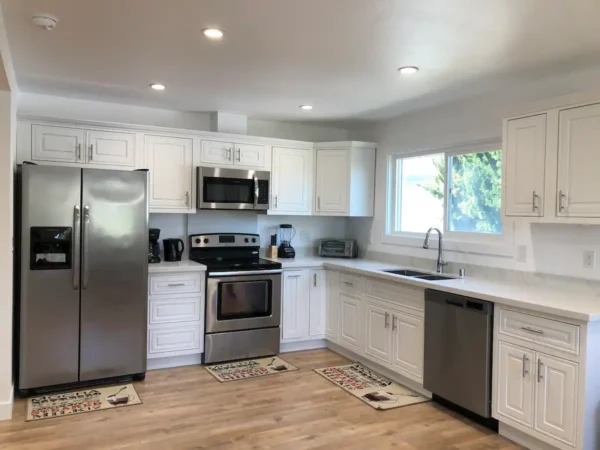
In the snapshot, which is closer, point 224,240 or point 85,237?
point 85,237

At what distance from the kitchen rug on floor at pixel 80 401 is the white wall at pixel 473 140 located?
2754 millimetres

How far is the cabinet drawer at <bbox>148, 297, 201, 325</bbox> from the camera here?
162 inches

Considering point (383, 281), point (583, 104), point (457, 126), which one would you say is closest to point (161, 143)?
point (383, 281)

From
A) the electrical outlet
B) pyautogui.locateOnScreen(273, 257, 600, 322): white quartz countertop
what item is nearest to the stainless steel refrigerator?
pyautogui.locateOnScreen(273, 257, 600, 322): white quartz countertop

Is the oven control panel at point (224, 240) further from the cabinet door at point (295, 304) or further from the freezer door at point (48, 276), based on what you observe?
the freezer door at point (48, 276)

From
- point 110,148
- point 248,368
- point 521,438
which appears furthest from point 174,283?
point 521,438

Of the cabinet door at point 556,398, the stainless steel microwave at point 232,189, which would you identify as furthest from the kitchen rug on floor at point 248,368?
the cabinet door at point 556,398

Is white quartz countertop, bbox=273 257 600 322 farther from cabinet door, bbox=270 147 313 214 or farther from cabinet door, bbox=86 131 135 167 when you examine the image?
cabinet door, bbox=86 131 135 167

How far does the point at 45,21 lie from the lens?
2473 mm

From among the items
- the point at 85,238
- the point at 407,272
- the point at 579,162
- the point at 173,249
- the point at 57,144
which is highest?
the point at 57,144

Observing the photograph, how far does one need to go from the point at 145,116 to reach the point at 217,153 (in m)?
0.77

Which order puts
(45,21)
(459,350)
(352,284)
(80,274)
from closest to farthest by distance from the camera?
(45,21) → (459,350) → (80,274) → (352,284)

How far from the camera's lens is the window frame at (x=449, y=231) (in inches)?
147

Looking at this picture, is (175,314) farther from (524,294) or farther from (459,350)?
(524,294)
